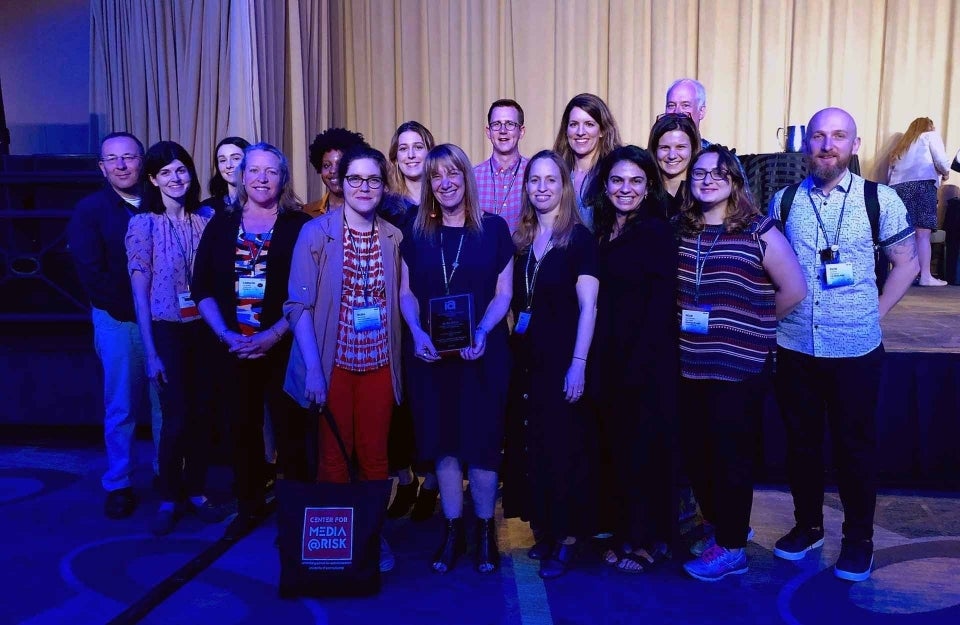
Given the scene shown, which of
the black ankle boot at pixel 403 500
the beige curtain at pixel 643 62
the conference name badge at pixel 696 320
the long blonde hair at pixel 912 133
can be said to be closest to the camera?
the conference name badge at pixel 696 320

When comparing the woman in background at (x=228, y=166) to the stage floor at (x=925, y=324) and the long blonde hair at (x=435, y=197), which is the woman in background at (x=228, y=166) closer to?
the long blonde hair at (x=435, y=197)

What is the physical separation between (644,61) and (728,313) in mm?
5611

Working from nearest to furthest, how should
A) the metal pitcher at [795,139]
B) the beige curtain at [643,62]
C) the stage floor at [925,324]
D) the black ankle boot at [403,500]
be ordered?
the black ankle boot at [403,500] < the stage floor at [925,324] < the metal pitcher at [795,139] < the beige curtain at [643,62]

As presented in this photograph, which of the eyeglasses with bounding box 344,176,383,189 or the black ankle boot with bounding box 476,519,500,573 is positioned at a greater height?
the eyeglasses with bounding box 344,176,383,189

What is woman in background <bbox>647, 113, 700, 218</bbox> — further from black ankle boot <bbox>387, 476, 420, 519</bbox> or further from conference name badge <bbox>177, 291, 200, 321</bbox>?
conference name badge <bbox>177, 291, 200, 321</bbox>

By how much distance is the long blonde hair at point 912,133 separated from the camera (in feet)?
21.6

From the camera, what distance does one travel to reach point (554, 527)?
2537 millimetres

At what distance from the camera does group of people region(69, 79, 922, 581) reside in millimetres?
2434

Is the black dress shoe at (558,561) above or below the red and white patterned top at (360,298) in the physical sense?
below

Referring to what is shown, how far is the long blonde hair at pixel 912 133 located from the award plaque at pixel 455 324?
571cm

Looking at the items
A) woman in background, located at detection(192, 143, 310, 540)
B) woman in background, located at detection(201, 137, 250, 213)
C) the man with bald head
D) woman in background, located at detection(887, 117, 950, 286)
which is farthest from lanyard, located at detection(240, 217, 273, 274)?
woman in background, located at detection(887, 117, 950, 286)

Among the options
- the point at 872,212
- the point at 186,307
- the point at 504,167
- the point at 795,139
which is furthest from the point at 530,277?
the point at 795,139

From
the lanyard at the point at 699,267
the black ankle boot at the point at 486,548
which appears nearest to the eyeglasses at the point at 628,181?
the lanyard at the point at 699,267

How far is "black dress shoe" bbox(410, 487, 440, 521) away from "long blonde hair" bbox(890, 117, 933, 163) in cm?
557
